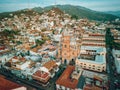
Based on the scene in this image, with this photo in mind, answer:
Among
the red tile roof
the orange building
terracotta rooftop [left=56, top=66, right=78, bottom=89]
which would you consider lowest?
the red tile roof

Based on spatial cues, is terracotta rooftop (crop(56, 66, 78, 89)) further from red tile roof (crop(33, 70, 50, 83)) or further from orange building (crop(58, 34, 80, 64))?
orange building (crop(58, 34, 80, 64))

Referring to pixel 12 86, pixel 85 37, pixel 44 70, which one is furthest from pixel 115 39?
pixel 12 86

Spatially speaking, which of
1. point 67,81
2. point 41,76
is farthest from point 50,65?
point 67,81

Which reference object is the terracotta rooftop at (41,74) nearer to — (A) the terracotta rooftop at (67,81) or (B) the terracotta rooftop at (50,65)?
(B) the terracotta rooftop at (50,65)

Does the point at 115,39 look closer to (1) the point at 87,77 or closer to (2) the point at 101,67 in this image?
(2) the point at 101,67

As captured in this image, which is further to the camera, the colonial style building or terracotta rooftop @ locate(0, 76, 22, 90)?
the colonial style building

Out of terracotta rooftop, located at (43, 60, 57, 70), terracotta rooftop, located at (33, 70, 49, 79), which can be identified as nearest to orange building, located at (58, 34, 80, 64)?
terracotta rooftop, located at (43, 60, 57, 70)

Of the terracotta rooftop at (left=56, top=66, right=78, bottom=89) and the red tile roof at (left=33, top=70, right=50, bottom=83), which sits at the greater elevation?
the terracotta rooftop at (left=56, top=66, right=78, bottom=89)

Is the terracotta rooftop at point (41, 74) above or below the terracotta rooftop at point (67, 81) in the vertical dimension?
below

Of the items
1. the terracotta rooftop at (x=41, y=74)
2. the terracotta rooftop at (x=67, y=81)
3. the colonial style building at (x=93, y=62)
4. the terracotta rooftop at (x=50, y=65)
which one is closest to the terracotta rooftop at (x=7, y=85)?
the terracotta rooftop at (x=41, y=74)
